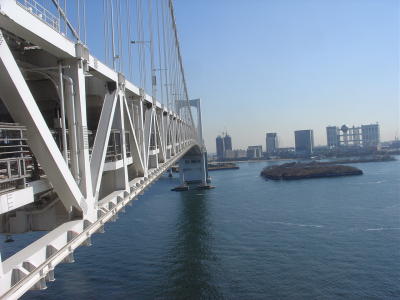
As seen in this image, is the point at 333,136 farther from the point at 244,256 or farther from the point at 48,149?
the point at 48,149

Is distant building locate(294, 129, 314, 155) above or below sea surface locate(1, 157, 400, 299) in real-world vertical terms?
above

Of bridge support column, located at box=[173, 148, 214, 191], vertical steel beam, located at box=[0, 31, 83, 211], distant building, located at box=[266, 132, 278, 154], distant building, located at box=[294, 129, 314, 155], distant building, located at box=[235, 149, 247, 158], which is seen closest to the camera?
vertical steel beam, located at box=[0, 31, 83, 211]

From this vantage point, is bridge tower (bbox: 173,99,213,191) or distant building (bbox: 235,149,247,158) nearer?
bridge tower (bbox: 173,99,213,191)

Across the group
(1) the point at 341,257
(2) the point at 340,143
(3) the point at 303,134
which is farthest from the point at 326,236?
(2) the point at 340,143

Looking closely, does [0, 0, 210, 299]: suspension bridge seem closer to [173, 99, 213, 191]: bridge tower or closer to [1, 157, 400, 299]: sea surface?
[1, 157, 400, 299]: sea surface

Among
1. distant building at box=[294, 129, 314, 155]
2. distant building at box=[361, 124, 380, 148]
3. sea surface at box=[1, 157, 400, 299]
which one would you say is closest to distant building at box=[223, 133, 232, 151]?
distant building at box=[294, 129, 314, 155]

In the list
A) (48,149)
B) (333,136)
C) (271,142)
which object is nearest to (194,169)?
(48,149)

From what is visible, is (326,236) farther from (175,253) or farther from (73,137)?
(73,137)

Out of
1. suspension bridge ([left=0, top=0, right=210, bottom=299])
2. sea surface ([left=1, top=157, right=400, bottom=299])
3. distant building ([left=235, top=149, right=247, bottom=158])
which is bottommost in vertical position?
sea surface ([left=1, top=157, right=400, bottom=299])
